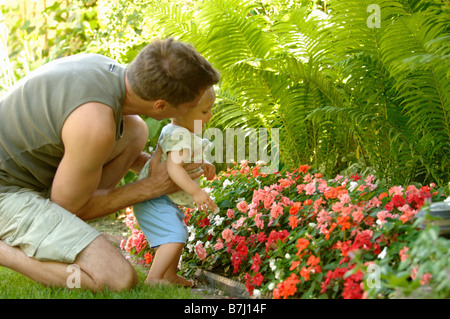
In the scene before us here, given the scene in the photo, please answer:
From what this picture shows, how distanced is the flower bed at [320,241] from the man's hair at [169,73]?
2.34 feet

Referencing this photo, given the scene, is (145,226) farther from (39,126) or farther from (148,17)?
(148,17)

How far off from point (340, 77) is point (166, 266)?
1900 millimetres

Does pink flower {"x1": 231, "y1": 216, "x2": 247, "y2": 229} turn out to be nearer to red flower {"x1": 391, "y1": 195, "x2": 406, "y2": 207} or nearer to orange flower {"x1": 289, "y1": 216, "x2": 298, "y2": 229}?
orange flower {"x1": 289, "y1": 216, "x2": 298, "y2": 229}

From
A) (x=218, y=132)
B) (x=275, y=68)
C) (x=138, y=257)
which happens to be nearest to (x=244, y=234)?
(x=138, y=257)

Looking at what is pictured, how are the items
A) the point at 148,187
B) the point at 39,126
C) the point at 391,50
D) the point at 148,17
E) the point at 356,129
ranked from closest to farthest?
the point at 39,126
the point at 148,187
the point at 391,50
the point at 356,129
the point at 148,17

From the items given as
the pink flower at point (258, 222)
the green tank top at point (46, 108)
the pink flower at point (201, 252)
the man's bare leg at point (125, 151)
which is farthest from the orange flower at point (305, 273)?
the man's bare leg at point (125, 151)

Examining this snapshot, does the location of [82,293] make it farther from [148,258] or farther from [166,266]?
[148,258]

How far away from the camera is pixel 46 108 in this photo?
102 inches

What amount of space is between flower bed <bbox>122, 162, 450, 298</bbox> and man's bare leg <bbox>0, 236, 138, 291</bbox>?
56 cm

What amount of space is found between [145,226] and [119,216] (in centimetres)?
270

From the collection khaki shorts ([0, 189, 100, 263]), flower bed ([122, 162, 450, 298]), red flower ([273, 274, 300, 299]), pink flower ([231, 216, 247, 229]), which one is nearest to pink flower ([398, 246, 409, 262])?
flower bed ([122, 162, 450, 298])

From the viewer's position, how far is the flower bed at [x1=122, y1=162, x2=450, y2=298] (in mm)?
1859

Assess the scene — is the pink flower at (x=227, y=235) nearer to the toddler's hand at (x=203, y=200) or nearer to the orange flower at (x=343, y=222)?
the toddler's hand at (x=203, y=200)

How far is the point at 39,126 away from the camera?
8.59ft
